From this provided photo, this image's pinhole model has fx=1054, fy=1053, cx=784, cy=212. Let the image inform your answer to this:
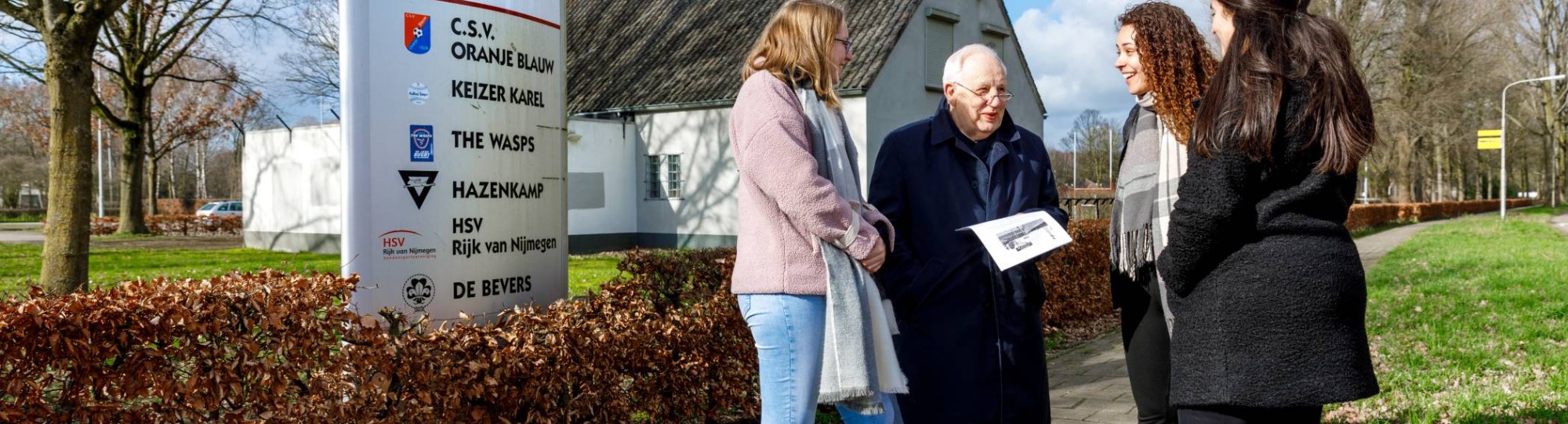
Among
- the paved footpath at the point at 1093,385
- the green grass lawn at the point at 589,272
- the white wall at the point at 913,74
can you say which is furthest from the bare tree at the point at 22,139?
the paved footpath at the point at 1093,385

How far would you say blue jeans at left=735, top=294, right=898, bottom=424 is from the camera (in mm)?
3000

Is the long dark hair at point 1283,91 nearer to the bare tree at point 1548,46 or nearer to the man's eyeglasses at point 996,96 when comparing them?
the man's eyeglasses at point 996,96

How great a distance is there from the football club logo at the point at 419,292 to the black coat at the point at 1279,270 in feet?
9.53

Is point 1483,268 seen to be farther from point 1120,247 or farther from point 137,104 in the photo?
point 137,104

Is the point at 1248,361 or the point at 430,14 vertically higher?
the point at 430,14

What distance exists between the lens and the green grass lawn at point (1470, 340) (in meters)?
5.16

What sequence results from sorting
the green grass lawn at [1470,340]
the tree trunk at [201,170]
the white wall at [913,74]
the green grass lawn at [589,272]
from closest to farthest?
the green grass lawn at [1470,340], the green grass lawn at [589,272], the white wall at [913,74], the tree trunk at [201,170]

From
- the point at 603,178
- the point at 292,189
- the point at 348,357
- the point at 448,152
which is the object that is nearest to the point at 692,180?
the point at 603,178

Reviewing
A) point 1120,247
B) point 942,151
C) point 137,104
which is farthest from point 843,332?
point 137,104

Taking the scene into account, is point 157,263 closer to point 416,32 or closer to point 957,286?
point 416,32

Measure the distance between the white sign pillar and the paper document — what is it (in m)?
2.01

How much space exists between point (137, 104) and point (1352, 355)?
31.0 m

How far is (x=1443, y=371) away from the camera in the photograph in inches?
246

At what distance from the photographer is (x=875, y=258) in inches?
121
